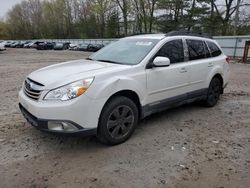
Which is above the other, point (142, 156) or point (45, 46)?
point (142, 156)

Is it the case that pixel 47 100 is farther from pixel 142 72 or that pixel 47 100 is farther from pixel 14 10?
pixel 14 10

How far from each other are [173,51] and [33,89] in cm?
256

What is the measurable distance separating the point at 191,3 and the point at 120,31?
17.6 metres

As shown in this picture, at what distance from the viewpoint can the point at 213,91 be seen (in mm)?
5410

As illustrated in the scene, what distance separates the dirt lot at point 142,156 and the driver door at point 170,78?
55 centimetres

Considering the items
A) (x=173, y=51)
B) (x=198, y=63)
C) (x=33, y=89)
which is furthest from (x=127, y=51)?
(x=33, y=89)

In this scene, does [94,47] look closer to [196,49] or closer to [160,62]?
[196,49]

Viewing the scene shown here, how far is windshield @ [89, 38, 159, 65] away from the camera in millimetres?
3947

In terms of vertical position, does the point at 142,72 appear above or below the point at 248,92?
above

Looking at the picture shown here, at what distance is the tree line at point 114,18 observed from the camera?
3203cm

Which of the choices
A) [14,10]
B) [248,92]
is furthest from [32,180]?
[14,10]

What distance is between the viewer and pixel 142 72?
3736 millimetres

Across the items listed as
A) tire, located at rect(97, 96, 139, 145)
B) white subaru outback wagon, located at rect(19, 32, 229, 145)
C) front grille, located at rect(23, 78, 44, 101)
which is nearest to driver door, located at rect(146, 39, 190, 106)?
white subaru outback wagon, located at rect(19, 32, 229, 145)

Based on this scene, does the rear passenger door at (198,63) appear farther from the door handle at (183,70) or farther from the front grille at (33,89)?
the front grille at (33,89)
